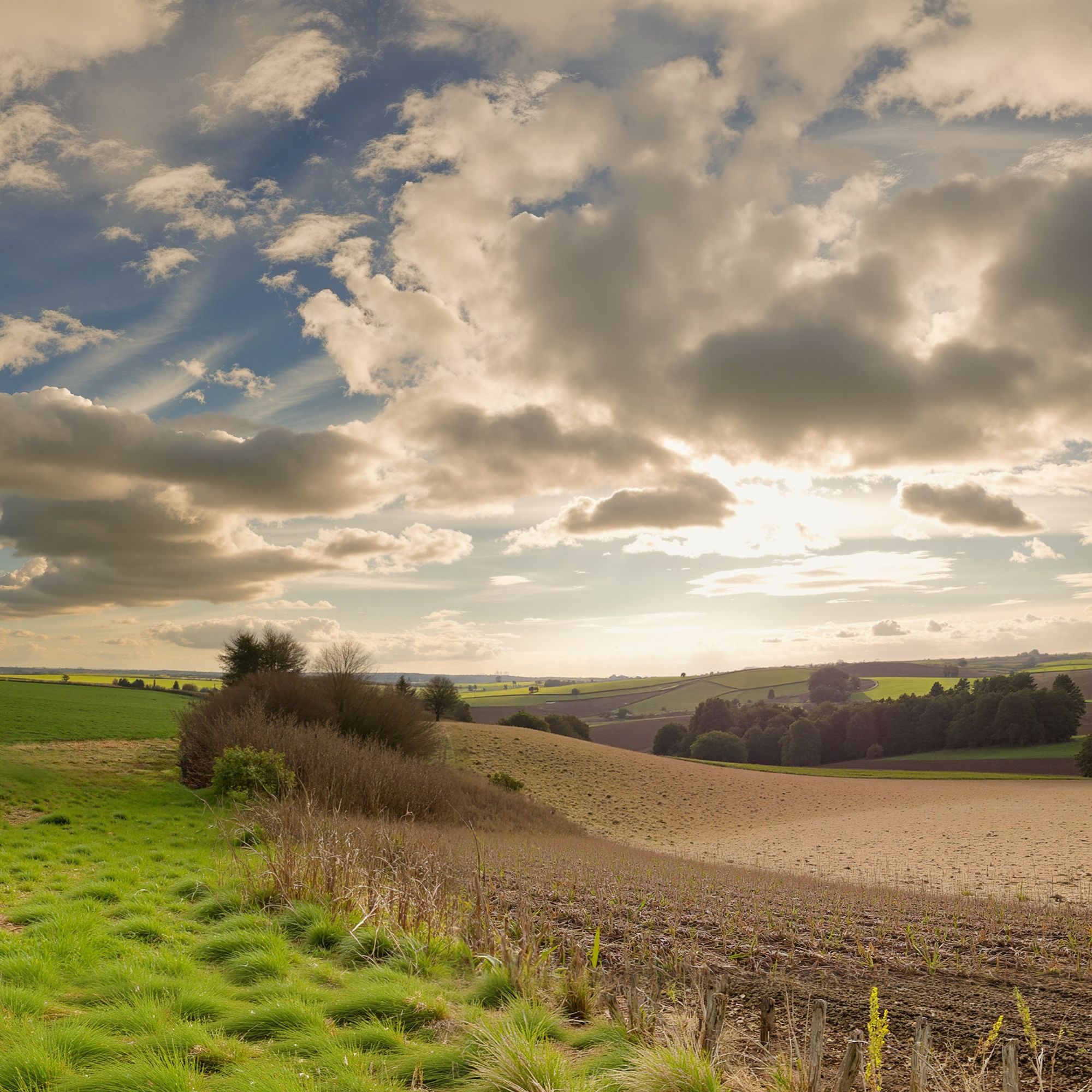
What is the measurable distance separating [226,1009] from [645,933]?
539 centimetres

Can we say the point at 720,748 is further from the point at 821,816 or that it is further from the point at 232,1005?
the point at 232,1005

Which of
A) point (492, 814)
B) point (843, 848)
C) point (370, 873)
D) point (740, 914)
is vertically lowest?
point (843, 848)

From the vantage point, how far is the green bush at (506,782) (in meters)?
49.1

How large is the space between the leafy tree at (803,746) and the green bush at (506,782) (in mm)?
52091

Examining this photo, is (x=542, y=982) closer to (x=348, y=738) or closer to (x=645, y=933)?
(x=645, y=933)

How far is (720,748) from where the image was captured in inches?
3679

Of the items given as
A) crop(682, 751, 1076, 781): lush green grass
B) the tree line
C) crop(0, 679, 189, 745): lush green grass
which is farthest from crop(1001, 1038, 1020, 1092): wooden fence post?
the tree line

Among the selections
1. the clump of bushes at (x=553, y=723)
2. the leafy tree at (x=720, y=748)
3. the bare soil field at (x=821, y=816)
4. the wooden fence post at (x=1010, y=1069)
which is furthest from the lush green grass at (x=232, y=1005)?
the leafy tree at (x=720, y=748)

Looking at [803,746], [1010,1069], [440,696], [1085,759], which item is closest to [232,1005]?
[1010,1069]

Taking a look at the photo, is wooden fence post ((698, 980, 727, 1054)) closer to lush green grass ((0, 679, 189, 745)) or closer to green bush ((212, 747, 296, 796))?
green bush ((212, 747, 296, 796))

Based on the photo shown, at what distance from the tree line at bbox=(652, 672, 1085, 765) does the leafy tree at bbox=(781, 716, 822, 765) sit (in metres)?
0.08

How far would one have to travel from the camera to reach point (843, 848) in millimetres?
39219

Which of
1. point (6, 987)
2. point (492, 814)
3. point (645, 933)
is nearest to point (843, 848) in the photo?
point (492, 814)

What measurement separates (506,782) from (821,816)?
23.9m
